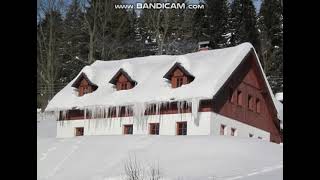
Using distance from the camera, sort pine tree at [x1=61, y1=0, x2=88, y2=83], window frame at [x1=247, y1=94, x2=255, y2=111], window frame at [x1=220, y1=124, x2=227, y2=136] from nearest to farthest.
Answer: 1. window frame at [x1=220, y1=124, x2=227, y2=136]
2. window frame at [x1=247, y1=94, x2=255, y2=111]
3. pine tree at [x1=61, y1=0, x2=88, y2=83]

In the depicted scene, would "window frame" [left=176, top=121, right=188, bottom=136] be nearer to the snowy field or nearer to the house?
the house

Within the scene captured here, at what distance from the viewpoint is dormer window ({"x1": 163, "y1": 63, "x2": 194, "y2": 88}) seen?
21.6 m

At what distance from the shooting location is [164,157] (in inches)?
631

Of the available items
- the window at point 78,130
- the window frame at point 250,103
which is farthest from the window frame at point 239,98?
the window at point 78,130

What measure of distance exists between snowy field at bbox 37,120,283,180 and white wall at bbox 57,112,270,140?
235cm

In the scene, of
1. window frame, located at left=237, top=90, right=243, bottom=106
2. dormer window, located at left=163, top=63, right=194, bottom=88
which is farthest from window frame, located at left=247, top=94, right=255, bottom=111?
dormer window, located at left=163, top=63, right=194, bottom=88

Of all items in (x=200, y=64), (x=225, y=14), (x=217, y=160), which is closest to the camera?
(x=217, y=160)

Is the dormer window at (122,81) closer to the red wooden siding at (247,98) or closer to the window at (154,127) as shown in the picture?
the window at (154,127)

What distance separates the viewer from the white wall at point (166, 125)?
20391 millimetres
